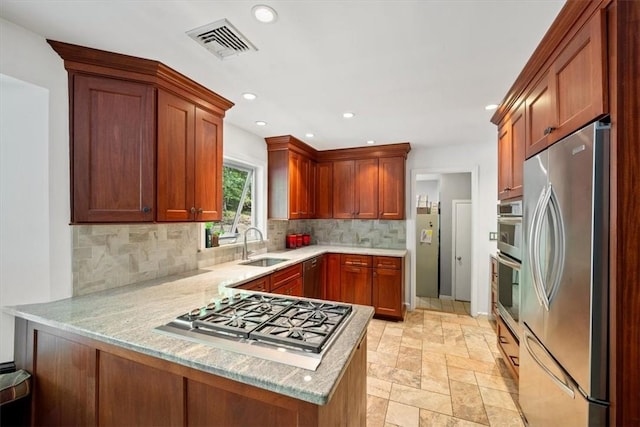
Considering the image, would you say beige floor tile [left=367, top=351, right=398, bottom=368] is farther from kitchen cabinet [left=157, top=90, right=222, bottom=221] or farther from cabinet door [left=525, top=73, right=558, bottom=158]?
cabinet door [left=525, top=73, right=558, bottom=158]

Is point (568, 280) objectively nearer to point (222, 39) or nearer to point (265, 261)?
point (222, 39)

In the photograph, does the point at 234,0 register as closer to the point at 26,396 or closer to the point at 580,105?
the point at 580,105

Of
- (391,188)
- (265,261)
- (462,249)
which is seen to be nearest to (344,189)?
(391,188)

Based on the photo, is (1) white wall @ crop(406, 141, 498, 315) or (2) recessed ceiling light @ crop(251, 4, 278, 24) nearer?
(2) recessed ceiling light @ crop(251, 4, 278, 24)

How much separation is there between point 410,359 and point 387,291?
107cm

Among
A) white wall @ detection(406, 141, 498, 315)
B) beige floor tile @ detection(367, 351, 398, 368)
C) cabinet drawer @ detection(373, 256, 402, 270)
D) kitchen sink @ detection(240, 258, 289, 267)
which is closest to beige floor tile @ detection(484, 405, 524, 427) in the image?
beige floor tile @ detection(367, 351, 398, 368)

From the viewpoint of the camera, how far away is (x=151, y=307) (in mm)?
1621

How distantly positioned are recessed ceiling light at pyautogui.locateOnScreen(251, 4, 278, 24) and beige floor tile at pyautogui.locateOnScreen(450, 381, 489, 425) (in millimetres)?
2858

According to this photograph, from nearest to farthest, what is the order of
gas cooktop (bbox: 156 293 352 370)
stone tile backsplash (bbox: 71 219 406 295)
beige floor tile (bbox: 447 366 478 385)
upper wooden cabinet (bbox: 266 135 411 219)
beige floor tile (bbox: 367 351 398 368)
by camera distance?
gas cooktop (bbox: 156 293 352 370), stone tile backsplash (bbox: 71 219 406 295), beige floor tile (bbox: 447 366 478 385), beige floor tile (bbox: 367 351 398 368), upper wooden cabinet (bbox: 266 135 411 219)

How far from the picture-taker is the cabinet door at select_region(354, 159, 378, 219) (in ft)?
14.0

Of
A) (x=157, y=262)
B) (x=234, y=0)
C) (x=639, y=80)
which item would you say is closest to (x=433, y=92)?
(x=639, y=80)

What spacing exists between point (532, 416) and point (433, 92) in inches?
94.2

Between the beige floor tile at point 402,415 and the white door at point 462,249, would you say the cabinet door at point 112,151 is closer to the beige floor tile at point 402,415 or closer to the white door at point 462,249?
the beige floor tile at point 402,415

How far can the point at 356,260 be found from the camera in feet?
13.0
